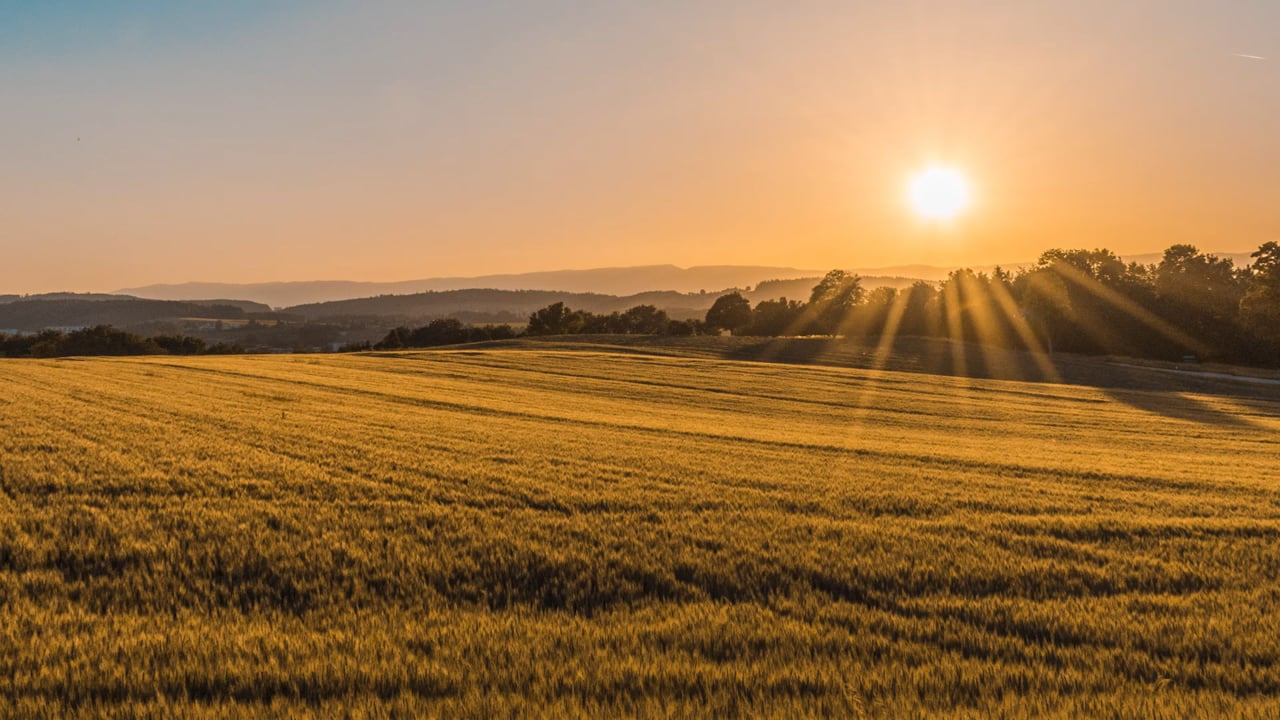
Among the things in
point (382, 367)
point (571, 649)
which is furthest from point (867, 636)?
point (382, 367)

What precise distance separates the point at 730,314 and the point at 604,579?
376 ft

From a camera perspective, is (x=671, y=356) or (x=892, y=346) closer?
(x=671, y=356)

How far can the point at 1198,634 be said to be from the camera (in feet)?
19.5

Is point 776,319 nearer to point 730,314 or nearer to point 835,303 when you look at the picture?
point 835,303

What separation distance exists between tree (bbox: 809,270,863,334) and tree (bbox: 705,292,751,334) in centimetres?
1254

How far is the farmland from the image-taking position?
4.93 metres

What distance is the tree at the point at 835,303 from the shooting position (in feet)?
343

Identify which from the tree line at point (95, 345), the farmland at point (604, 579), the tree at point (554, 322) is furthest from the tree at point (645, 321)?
the farmland at point (604, 579)

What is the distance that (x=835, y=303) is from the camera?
106250mm

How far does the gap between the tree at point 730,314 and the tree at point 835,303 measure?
41.1 ft

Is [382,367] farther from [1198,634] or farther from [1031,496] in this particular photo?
[1198,634]

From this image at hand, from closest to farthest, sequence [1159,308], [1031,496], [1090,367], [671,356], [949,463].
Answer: [1031,496]
[949,463]
[1090,367]
[671,356]
[1159,308]

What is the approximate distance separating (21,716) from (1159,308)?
109673 mm

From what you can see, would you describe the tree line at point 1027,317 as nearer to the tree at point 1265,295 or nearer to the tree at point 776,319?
the tree at point 776,319
